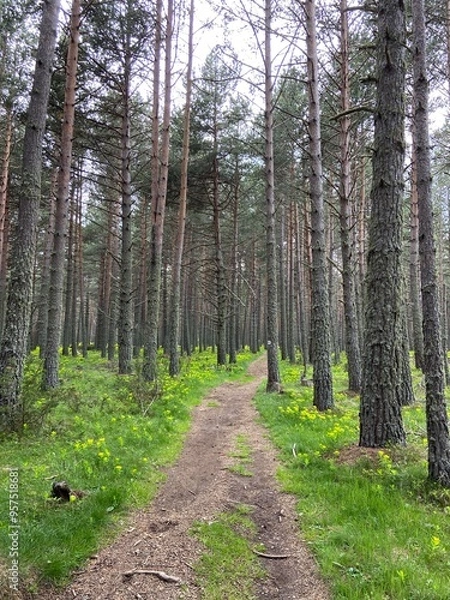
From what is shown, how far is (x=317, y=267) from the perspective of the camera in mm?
9016

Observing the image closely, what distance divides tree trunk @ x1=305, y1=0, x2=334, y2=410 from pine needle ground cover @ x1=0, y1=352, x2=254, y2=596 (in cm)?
316

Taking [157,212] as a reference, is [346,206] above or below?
below

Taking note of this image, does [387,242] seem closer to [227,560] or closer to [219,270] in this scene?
[227,560]

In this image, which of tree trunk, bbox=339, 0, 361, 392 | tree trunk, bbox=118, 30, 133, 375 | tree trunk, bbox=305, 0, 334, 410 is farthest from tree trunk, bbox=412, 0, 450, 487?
tree trunk, bbox=118, 30, 133, 375

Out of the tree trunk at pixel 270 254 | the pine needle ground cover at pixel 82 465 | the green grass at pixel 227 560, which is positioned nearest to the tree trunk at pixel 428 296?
the green grass at pixel 227 560

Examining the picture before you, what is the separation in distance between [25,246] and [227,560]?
5.76 m

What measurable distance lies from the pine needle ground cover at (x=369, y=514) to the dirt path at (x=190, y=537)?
0.71ft

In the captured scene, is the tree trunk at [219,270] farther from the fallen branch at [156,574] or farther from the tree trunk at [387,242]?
the fallen branch at [156,574]

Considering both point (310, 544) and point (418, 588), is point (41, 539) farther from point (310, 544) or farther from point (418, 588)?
point (418, 588)

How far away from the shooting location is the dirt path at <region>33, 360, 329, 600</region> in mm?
2982

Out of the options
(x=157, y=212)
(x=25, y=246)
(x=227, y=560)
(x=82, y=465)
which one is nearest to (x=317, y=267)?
(x=157, y=212)

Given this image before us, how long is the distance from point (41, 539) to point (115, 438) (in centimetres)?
294

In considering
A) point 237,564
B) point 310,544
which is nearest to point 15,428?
point 237,564

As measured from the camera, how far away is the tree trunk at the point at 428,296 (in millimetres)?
4599
